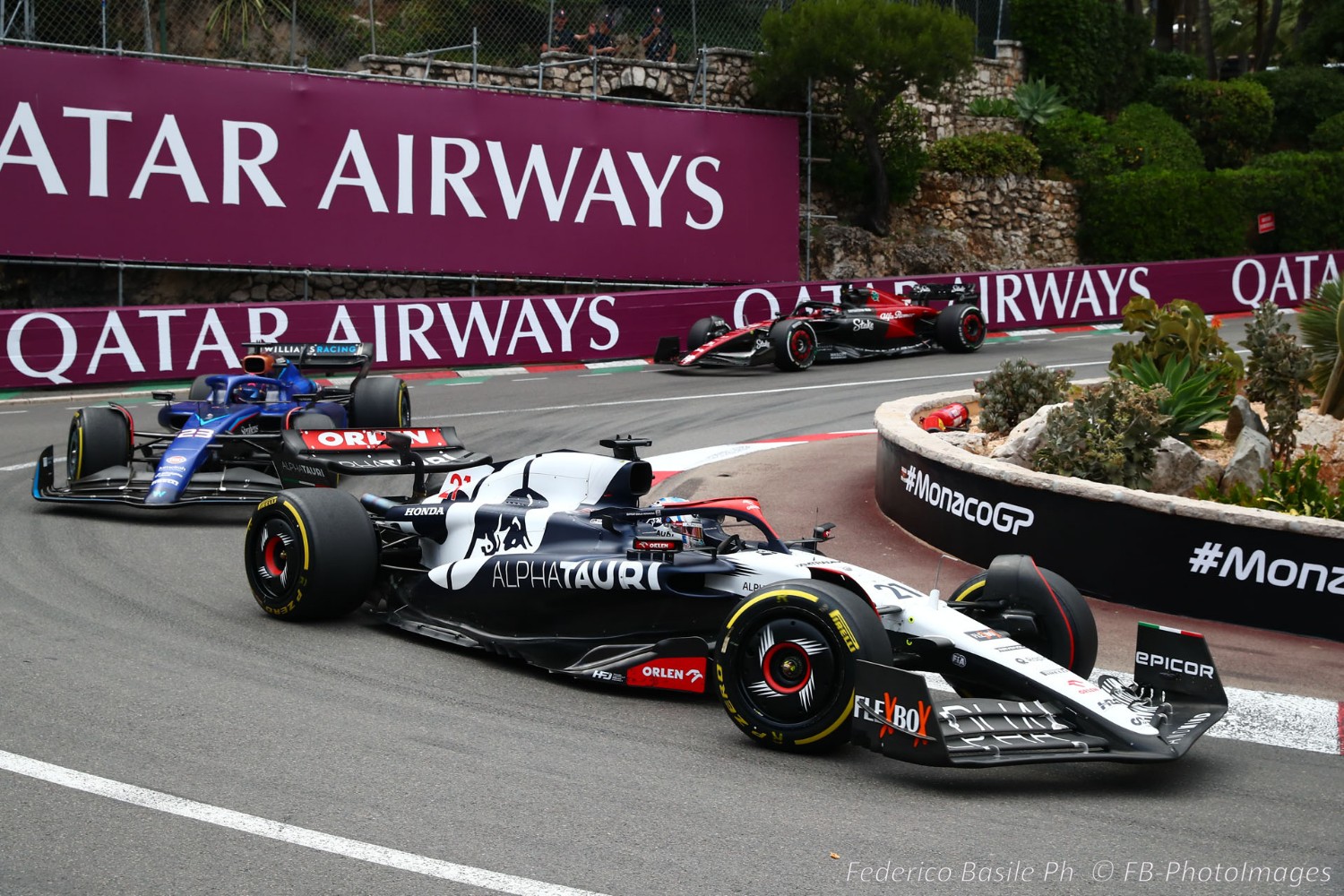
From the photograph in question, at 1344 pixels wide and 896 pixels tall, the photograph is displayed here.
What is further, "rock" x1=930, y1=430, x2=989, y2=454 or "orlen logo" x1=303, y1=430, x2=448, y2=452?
"rock" x1=930, y1=430, x2=989, y2=454

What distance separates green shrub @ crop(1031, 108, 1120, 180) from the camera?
33250 mm

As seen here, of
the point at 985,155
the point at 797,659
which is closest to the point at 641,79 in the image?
the point at 985,155

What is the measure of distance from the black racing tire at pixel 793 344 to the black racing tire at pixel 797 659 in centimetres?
Answer: 1500

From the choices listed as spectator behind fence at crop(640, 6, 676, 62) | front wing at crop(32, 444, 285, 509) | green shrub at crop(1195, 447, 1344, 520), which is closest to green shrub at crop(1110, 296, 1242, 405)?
green shrub at crop(1195, 447, 1344, 520)

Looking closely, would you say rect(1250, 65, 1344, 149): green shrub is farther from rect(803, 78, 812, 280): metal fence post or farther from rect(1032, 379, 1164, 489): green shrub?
rect(1032, 379, 1164, 489): green shrub

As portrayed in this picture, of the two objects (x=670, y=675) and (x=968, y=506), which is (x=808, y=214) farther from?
(x=670, y=675)

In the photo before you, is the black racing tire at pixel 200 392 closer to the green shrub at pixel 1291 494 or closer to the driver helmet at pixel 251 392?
the driver helmet at pixel 251 392

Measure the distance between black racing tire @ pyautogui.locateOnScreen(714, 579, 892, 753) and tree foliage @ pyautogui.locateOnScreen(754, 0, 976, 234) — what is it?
2352 cm

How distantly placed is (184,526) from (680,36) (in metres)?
20.6

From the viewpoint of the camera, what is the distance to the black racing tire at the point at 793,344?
2108 centimetres

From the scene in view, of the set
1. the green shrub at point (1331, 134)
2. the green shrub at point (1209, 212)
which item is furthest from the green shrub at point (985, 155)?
the green shrub at point (1331, 134)

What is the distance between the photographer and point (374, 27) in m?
25.1

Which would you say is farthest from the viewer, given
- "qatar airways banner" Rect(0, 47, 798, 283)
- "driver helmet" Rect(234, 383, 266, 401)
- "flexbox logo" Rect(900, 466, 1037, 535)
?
"qatar airways banner" Rect(0, 47, 798, 283)

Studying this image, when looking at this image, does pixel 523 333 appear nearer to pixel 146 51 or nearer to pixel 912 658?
pixel 146 51
